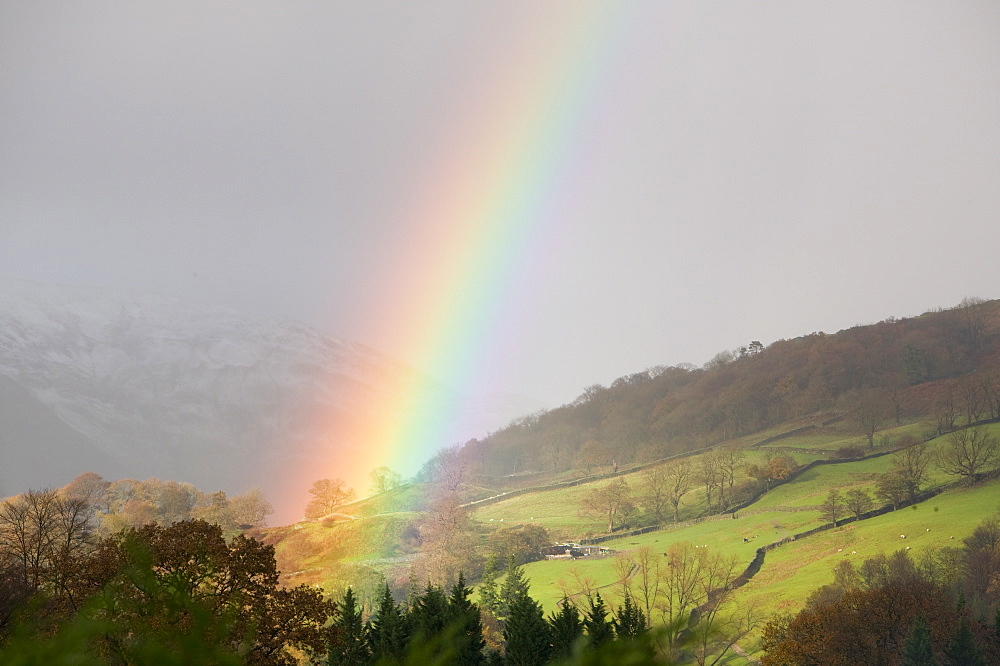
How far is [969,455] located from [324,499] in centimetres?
10193

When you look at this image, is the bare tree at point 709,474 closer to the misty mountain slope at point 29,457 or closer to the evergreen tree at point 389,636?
the evergreen tree at point 389,636

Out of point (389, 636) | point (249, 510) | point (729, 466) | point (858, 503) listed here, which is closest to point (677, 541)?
point (858, 503)

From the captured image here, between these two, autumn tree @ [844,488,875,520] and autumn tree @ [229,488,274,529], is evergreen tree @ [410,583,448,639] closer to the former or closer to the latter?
autumn tree @ [844,488,875,520]

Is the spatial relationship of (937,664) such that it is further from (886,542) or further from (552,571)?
(552,571)

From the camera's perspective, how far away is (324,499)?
417ft

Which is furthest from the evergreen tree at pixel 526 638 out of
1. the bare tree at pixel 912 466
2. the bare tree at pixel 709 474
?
the bare tree at pixel 709 474

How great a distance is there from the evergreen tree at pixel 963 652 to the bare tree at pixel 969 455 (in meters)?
62.5

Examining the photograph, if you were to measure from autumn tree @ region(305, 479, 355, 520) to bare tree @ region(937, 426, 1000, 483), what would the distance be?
97.5 m

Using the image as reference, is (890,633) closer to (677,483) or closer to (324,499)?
(677,483)

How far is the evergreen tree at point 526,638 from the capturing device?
3319cm

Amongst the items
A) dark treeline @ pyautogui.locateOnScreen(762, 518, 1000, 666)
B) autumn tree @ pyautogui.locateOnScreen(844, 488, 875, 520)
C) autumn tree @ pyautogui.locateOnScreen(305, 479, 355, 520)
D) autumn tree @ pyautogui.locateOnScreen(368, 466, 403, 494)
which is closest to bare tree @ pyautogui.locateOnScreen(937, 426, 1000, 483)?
autumn tree @ pyautogui.locateOnScreen(844, 488, 875, 520)

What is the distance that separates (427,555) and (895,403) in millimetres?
96091

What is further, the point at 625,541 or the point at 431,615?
the point at 625,541

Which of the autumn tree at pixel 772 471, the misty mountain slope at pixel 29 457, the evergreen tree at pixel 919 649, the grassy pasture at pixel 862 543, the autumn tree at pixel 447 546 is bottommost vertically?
the grassy pasture at pixel 862 543
